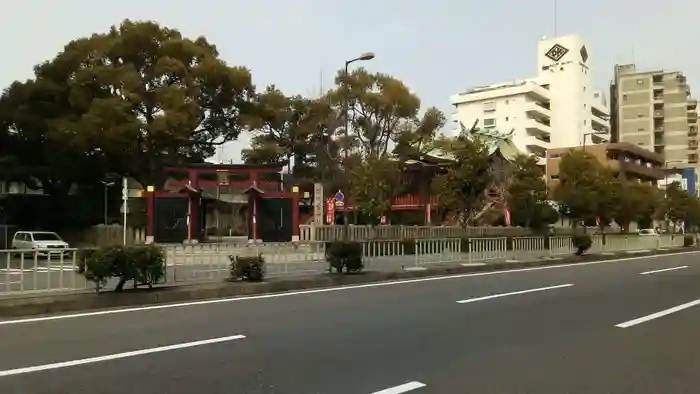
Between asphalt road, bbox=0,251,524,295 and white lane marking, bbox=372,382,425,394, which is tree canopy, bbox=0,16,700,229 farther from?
white lane marking, bbox=372,382,425,394

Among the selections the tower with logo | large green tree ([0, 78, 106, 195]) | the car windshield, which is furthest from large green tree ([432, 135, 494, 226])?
the tower with logo

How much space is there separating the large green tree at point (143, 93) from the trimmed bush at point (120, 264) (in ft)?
86.2

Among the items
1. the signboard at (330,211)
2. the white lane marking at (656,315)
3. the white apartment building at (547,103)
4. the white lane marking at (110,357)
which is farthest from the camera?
the white apartment building at (547,103)

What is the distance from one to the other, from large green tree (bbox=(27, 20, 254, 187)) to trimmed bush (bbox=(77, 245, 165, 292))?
2629 cm

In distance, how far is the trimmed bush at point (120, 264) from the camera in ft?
38.8

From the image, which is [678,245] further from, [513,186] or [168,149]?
[168,149]

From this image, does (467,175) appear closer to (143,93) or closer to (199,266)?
(199,266)

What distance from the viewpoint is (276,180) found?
4069 centimetres

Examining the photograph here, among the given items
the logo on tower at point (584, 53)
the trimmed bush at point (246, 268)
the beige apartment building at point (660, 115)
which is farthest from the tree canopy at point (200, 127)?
the beige apartment building at point (660, 115)

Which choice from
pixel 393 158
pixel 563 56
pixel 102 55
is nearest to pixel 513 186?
pixel 393 158

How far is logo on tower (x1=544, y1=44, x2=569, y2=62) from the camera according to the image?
8575 cm

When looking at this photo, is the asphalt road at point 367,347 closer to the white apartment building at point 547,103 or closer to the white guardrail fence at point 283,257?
the white guardrail fence at point 283,257

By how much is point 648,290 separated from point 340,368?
1093 cm

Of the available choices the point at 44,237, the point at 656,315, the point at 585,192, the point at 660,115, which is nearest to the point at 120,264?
the point at 656,315
